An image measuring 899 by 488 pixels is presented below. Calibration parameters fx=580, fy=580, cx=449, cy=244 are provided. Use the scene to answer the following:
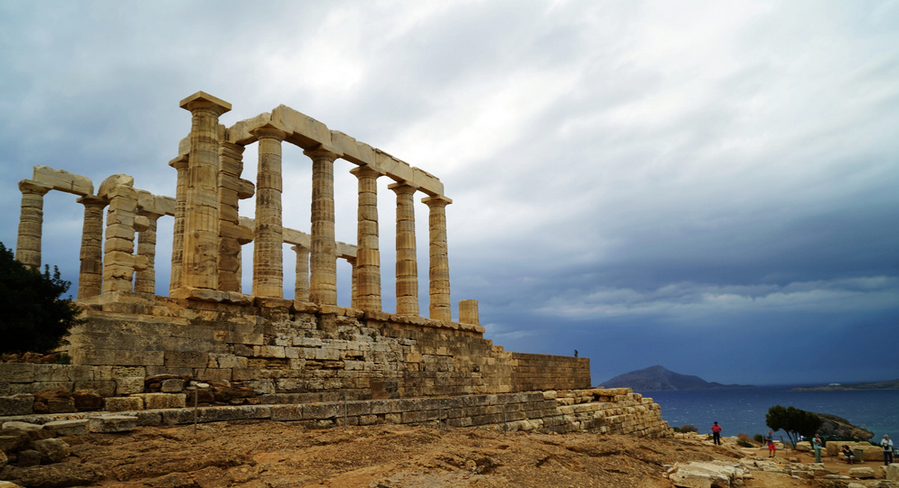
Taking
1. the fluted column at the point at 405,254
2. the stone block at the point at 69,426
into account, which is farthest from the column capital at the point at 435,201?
the stone block at the point at 69,426

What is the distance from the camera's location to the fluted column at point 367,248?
772 inches

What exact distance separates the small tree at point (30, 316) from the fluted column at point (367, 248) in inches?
347

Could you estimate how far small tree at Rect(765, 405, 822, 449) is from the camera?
3844 centimetres

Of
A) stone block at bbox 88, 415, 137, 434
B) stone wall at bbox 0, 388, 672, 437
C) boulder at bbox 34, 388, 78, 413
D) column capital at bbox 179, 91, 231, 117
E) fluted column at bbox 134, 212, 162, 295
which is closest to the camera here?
stone block at bbox 88, 415, 137, 434

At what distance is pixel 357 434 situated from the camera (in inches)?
419

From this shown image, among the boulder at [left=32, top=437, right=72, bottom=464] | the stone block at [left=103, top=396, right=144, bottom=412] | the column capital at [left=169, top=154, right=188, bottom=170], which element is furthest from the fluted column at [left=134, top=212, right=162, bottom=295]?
the boulder at [left=32, top=437, right=72, bottom=464]

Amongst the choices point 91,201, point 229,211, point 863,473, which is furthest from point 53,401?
point 863,473

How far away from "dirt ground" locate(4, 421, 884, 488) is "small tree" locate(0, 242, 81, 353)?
15.8 ft

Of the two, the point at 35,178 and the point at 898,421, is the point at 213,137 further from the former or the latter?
the point at 898,421

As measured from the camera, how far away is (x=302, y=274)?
26.8 m

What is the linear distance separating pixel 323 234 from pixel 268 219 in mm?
1948

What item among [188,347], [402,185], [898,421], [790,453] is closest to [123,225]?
[188,347]

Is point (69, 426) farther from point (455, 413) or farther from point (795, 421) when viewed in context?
point (795, 421)

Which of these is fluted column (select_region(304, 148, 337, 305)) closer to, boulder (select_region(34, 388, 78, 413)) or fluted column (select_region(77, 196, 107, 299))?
boulder (select_region(34, 388, 78, 413))
